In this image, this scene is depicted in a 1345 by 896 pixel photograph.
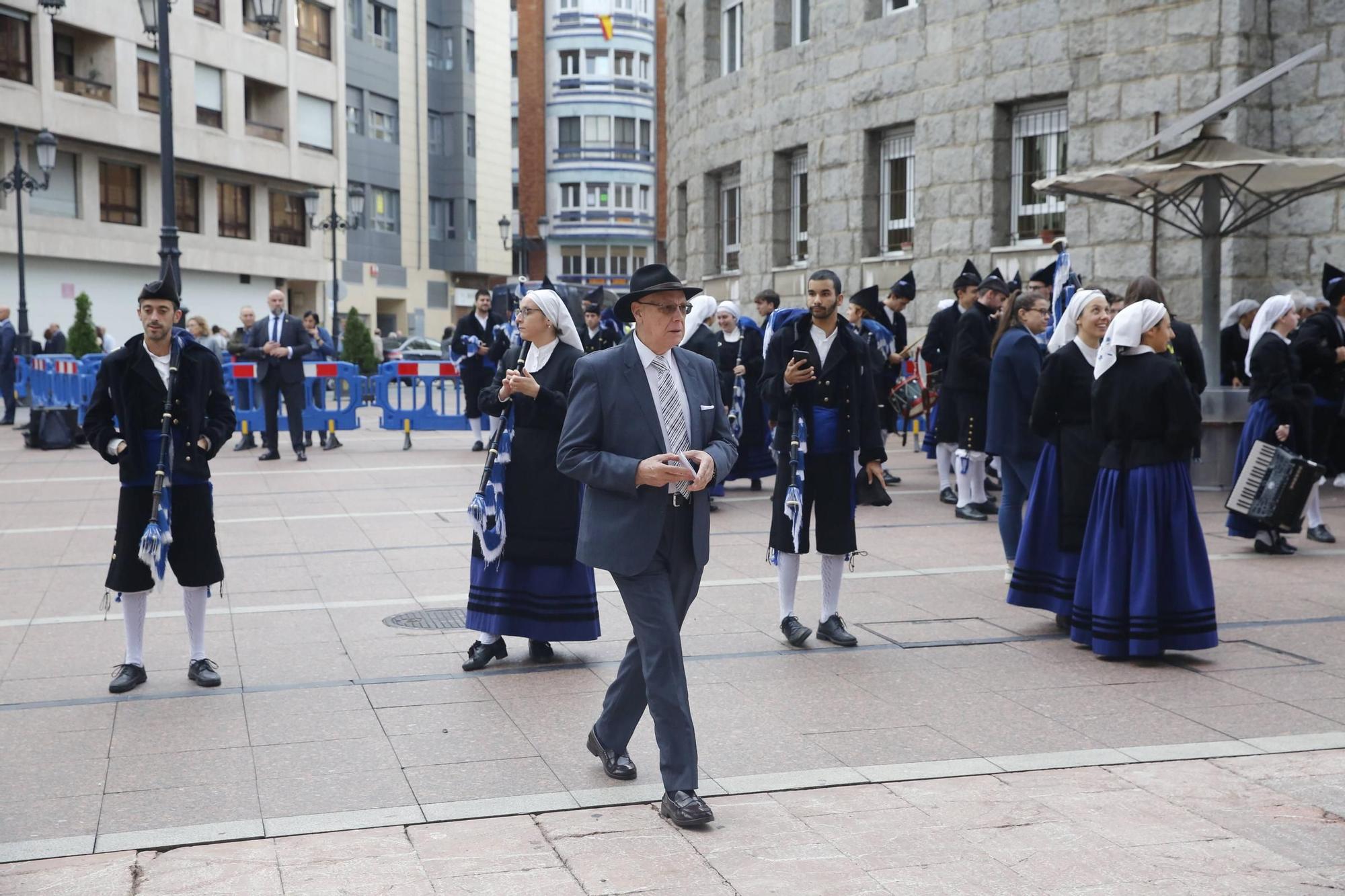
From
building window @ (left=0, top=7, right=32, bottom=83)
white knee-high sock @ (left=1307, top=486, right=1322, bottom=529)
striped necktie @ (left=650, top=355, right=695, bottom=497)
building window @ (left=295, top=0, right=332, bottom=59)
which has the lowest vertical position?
white knee-high sock @ (left=1307, top=486, right=1322, bottom=529)

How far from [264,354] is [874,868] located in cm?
1553

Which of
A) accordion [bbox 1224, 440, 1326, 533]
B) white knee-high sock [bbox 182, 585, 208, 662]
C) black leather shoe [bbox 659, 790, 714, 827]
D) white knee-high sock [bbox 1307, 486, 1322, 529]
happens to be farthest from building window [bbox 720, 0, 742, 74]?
black leather shoe [bbox 659, 790, 714, 827]

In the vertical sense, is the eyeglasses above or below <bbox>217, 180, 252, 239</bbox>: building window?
below

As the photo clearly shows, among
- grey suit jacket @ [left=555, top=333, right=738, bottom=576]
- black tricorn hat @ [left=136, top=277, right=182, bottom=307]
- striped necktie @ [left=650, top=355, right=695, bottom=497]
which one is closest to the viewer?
grey suit jacket @ [left=555, top=333, right=738, bottom=576]

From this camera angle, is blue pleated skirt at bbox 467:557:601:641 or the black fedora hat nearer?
the black fedora hat

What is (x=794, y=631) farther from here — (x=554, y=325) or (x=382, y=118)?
(x=382, y=118)

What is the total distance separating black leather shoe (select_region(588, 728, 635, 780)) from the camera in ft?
18.2

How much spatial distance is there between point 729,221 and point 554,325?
19793 mm

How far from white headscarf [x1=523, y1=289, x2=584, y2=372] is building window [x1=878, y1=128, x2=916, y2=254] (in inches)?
562

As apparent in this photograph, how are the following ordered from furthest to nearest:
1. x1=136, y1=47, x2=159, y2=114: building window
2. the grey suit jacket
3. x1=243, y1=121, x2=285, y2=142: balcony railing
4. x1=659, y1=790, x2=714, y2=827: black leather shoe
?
x1=243, y1=121, x2=285, y2=142: balcony railing
x1=136, y1=47, x2=159, y2=114: building window
the grey suit jacket
x1=659, y1=790, x2=714, y2=827: black leather shoe

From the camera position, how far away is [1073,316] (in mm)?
8242

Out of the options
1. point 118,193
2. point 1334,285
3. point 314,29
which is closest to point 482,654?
point 1334,285

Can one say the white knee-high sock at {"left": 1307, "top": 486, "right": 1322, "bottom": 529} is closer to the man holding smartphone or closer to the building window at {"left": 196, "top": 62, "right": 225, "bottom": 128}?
the man holding smartphone

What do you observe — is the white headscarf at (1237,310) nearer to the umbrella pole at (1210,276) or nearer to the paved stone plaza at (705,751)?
the umbrella pole at (1210,276)
